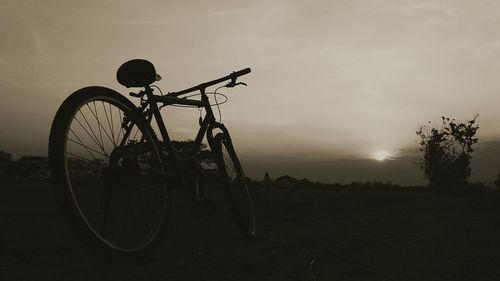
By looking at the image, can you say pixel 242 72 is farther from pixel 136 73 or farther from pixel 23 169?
pixel 23 169

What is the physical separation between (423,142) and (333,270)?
19015mm

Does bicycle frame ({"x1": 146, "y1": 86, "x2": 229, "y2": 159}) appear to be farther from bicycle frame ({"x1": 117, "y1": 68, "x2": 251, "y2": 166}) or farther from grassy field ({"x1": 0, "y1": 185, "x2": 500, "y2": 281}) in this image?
grassy field ({"x1": 0, "y1": 185, "x2": 500, "y2": 281})

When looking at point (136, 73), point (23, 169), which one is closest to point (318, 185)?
point (23, 169)

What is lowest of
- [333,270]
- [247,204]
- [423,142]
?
[333,270]

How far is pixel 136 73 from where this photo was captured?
3525 millimetres

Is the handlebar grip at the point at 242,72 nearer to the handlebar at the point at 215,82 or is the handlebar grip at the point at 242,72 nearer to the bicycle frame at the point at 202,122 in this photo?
the handlebar at the point at 215,82

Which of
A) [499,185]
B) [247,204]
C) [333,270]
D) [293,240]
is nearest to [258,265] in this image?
[333,270]

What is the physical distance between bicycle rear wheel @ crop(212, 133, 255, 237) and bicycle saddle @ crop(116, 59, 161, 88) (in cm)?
158

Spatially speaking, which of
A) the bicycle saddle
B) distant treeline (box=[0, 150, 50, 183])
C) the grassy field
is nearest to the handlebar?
the bicycle saddle

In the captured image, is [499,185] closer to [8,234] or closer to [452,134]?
[452,134]

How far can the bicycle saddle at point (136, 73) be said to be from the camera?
3.53 meters

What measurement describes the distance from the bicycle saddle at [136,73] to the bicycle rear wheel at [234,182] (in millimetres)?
1579

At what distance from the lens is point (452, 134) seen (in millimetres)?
19828

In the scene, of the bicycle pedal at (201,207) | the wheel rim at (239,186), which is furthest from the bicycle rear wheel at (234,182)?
the bicycle pedal at (201,207)
